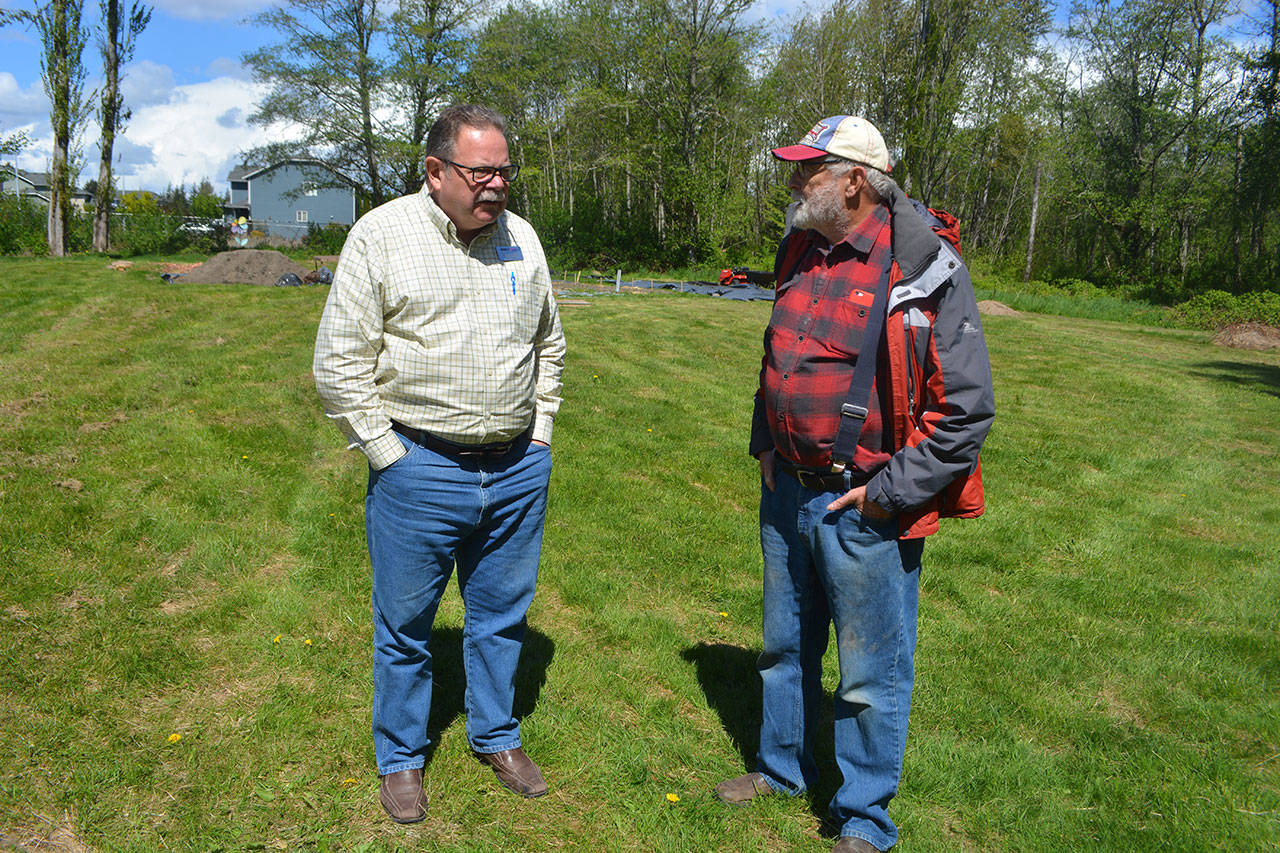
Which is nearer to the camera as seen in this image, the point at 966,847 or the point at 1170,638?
the point at 966,847

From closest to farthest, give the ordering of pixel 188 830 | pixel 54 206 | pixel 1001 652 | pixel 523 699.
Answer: pixel 188 830 < pixel 523 699 < pixel 1001 652 < pixel 54 206

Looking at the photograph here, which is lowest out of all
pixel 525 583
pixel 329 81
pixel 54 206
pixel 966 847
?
pixel 966 847

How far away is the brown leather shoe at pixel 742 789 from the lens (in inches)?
121

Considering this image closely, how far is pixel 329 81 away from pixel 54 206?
11.0 meters

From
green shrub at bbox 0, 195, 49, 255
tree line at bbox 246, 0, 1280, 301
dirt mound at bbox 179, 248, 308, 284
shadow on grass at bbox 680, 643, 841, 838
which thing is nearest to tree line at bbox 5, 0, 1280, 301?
tree line at bbox 246, 0, 1280, 301

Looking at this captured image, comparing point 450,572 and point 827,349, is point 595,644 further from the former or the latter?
point 827,349

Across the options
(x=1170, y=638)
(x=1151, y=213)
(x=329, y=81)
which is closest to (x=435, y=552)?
(x=1170, y=638)

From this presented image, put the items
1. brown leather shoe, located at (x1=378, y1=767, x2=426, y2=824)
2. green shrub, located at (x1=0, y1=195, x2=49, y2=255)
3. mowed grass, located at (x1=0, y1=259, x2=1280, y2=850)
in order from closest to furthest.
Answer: brown leather shoe, located at (x1=378, y1=767, x2=426, y2=824), mowed grass, located at (x1=0, y1=259, x2=1280, y2=850), green shrub, located at (x1=0, y1=195, x2=49, y2=255)

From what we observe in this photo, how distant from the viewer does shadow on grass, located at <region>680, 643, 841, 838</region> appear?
3177 millimetres

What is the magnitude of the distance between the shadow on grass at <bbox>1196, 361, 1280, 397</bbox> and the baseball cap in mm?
12736

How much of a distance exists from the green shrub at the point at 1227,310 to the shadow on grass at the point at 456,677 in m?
22.3

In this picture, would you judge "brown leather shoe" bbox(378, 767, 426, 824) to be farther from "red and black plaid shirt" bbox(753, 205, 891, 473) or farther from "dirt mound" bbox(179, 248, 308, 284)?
"dirt mound" bbox(179, 248, 308, 284)

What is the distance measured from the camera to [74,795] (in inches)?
111

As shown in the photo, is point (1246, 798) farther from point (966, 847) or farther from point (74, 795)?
point (74, 795)
